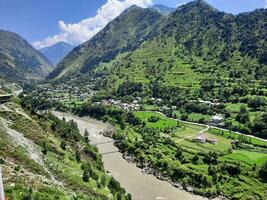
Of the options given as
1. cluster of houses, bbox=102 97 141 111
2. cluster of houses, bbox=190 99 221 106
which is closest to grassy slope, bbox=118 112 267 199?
cluster of houses, bbox=190 99 221 106

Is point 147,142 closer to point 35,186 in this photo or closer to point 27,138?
point 27,138

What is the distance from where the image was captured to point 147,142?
97750 millimetres

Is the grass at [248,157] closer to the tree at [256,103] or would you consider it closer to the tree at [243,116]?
the tree at [243,116]

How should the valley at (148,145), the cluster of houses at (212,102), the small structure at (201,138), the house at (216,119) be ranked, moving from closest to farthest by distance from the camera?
the valley at (148,145)
the small structure at (201,138)
the house at (216,119)
the cluster of houses at (212,102)

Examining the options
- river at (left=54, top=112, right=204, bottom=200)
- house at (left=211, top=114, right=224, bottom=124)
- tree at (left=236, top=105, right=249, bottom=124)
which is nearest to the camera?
river at (left=54, top=112, right=204, bottom=200)

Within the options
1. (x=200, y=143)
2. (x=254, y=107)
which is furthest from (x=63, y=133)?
(x=254, y=107)

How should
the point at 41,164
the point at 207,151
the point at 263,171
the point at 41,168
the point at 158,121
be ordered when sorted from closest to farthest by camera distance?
the point at 41,168 < the point at 41,164 < the point at 263,171 < the point at 207,151 < the point at 158,121

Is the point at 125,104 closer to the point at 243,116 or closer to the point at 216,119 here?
the point at 216,119

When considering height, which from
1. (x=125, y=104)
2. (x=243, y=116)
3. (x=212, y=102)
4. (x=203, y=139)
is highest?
(x=212, y=102)

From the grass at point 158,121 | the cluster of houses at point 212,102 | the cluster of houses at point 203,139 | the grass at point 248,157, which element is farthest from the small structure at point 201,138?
the cluster of houses at point 212,102

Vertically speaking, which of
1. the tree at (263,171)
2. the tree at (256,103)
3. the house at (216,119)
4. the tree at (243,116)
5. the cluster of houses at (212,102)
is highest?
the tree at (256,103)

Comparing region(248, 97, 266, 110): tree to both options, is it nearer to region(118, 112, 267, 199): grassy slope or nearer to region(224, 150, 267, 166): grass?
region(118, 112, 267, 199): grassy slope

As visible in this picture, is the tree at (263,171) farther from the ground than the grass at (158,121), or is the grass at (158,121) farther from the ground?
the grass at (158,121)

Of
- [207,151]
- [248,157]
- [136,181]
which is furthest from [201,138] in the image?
[136,181]
